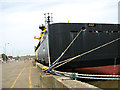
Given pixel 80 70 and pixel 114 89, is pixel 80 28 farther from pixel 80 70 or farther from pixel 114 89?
pixel 114 89

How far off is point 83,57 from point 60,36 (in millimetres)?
1694

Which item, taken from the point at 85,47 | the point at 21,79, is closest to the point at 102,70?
the point at 85,47

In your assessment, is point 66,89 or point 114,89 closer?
point 66,89

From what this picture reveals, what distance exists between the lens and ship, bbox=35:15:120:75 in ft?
22.2

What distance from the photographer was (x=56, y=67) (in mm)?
6402

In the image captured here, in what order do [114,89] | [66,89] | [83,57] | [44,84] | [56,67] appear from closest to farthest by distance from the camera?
[66,89], [114,89], [44,84], [56,67], [83,57]

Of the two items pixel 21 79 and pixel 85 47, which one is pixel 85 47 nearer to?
pixel 85 47

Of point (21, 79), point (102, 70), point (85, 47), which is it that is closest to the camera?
point (102, 70)

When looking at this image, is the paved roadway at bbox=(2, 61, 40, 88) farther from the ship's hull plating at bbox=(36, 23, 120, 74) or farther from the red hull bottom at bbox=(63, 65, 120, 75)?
the red hull bottom at bbox=(63, 65, 120, 75)

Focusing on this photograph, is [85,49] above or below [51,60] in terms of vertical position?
above

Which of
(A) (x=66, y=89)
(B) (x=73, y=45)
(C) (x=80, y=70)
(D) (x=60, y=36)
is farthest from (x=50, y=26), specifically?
(A) (x=66, y=89)

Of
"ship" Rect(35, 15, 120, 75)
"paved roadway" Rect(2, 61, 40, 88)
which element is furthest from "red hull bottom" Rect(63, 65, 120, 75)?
"paved roadway" Rect(2, 61, 40, 88)

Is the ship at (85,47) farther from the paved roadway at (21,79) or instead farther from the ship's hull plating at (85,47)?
the paved roadway at (21,79)

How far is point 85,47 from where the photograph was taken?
7.05 metres
